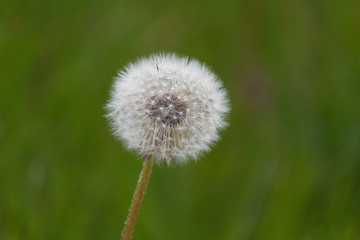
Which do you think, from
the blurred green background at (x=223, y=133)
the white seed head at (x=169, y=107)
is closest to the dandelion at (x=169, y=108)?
the white seed head at (x=169, y=107)

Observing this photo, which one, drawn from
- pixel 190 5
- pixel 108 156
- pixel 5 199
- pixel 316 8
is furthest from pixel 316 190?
pixel 190 5

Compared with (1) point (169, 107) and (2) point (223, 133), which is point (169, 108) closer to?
(1) point (169, 107)

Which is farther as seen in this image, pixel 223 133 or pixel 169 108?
pixel 223 133

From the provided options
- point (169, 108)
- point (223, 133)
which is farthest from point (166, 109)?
point (223, 133)

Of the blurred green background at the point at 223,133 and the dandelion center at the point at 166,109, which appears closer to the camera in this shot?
the dandelion center at the point at 166,109

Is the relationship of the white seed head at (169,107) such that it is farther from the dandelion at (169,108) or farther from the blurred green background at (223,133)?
the blurred green background at (223,133)

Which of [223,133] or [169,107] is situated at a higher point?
[223,133]

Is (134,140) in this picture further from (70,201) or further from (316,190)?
(316,190)
